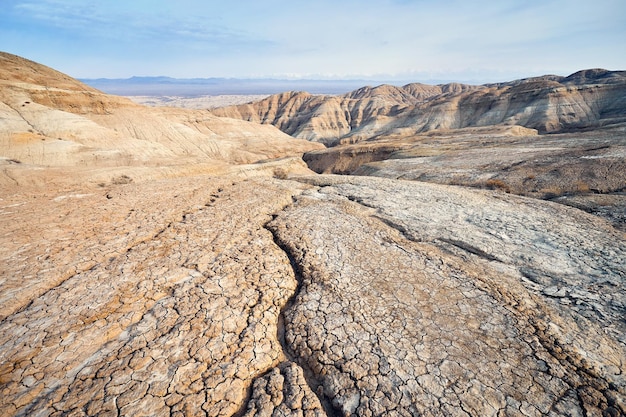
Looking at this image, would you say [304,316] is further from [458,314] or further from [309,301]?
[458,314]

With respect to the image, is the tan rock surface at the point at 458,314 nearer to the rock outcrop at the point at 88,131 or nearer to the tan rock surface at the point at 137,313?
the tan rock surface at the point at 137,313

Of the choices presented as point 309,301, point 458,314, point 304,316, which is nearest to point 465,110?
point 458,314

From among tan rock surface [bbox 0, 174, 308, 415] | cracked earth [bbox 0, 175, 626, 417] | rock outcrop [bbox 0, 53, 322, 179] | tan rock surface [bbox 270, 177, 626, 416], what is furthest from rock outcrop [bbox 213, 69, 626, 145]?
tan rock surface [bbox 0, 174, 308, 415]

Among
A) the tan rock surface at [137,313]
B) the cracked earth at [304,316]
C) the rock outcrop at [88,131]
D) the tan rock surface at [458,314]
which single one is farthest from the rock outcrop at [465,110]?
the tan rock surface at [137,313]

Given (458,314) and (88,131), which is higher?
(458,314)

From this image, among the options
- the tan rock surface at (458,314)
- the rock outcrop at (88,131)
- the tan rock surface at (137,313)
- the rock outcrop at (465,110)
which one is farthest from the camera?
the rock outcrop at (465,110)

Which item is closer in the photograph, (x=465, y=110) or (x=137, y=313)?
(x=137, y=313)

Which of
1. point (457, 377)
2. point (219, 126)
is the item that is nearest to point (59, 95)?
point (219, 126)
